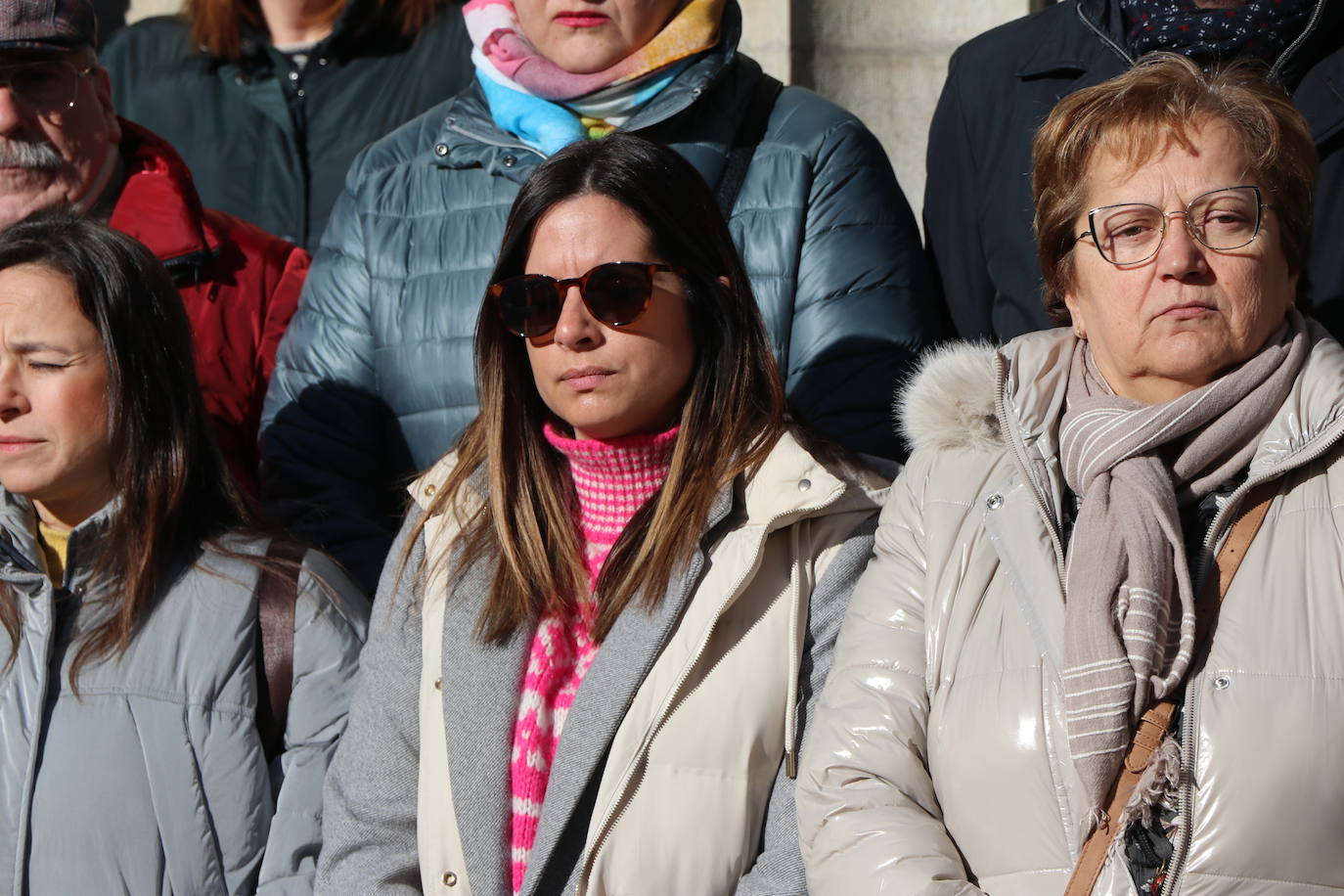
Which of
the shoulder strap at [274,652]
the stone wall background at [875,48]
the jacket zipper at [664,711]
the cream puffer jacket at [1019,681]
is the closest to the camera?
the cream puffer jacket at [1019,681]

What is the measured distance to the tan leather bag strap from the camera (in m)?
2.48

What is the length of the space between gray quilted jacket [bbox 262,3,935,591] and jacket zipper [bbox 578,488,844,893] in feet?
1.83

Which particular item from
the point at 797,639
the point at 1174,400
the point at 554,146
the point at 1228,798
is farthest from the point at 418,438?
the point at 1228,798

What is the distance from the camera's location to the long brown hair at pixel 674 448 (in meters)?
3.02

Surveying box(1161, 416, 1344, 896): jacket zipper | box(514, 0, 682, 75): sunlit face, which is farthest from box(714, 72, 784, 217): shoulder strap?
box(1161, 416, 1344, 896): jacket zipper

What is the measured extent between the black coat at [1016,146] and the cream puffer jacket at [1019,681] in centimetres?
59

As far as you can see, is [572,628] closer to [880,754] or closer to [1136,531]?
[880,754]

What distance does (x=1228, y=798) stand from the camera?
7.91ft

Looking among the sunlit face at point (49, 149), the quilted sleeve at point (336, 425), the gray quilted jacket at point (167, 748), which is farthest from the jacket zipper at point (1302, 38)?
the sunlit face at point (49, 149)

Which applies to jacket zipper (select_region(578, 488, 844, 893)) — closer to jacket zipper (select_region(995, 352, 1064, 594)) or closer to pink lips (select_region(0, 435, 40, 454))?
jacket zipper (select_region(995, 352, 1064, 594))

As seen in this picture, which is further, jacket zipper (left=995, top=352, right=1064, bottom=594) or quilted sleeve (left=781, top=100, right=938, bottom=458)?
quilted sleeve (left=781, top=100, right=938, bottom=458)

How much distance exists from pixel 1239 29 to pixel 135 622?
234 cm

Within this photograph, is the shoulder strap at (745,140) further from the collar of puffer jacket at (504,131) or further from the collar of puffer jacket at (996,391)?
the collar of puffer jacket at (996,391)

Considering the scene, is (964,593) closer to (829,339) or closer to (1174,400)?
(1174,400)
